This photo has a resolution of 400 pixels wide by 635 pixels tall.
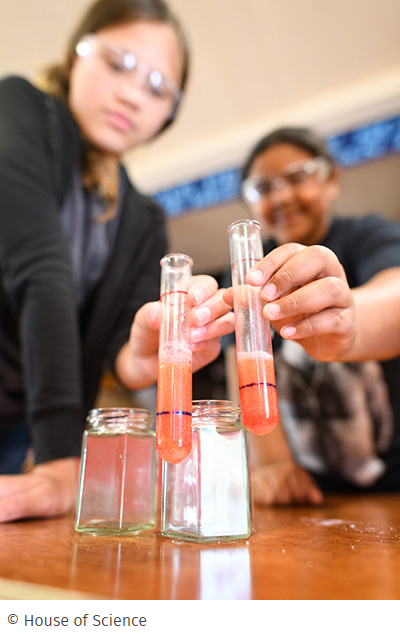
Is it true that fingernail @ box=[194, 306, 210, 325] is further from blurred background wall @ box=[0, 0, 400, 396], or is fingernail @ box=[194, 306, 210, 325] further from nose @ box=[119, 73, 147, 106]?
blurred background wall @ box=[0, 0, 400, 396]

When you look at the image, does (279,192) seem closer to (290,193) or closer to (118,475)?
(290,193)

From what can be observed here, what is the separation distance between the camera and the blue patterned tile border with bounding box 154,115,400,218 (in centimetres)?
167

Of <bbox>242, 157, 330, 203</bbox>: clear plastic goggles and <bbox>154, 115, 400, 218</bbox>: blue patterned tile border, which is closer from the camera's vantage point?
<bbox>242, 157, 330, 203</bbox>: clear plastic goggles

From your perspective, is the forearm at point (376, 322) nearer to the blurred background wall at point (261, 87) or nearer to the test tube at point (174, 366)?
the test tube at point (174, 366)

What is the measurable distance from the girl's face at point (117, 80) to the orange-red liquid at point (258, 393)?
466 mm

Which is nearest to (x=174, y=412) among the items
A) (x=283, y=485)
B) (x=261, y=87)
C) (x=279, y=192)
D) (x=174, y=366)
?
(x=174, y=366)

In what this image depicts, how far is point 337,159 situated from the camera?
1670mm

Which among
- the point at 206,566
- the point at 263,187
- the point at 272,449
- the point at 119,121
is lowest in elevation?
the point at 206,566

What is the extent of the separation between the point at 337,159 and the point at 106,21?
1.26 metres

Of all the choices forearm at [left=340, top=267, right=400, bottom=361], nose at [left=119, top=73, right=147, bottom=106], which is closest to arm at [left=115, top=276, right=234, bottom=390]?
forearm at [left=340, top=267, right=400, bottom=361]

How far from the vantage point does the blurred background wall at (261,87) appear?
102 cm

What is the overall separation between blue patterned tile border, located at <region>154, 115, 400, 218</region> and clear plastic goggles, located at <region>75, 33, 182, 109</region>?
2.88ft

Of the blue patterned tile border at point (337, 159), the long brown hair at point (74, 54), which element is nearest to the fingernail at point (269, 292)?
the long brown hair at point (74, 54)

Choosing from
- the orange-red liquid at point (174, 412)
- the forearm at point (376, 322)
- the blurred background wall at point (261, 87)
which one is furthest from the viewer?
the blurred background wall at point (261, 87)
